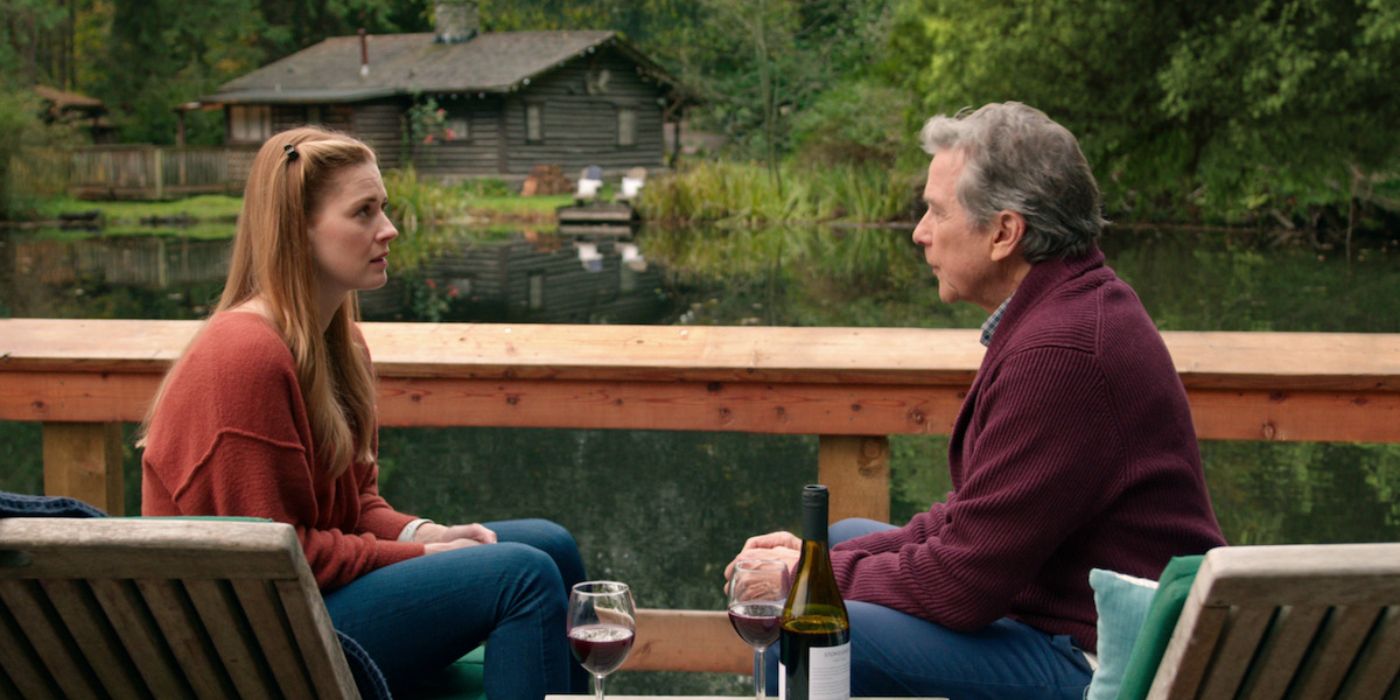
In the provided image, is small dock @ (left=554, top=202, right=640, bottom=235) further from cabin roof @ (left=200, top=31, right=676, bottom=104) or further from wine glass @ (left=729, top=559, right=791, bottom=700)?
wine glass @ (left=729, top=559, right=791, bottom=700)

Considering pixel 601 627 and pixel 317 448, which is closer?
pixel 601 627

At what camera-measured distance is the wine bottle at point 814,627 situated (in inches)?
71.1

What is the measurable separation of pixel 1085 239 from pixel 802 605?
73cm

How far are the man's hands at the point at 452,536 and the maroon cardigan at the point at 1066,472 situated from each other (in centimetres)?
74

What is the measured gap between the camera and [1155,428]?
6.93 feet

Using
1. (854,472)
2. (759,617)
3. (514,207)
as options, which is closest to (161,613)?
(759,617)

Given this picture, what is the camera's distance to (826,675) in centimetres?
180

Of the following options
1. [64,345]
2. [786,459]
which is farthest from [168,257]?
[64,345]

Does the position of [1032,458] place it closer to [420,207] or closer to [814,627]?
[814,627]

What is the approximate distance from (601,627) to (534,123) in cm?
3156

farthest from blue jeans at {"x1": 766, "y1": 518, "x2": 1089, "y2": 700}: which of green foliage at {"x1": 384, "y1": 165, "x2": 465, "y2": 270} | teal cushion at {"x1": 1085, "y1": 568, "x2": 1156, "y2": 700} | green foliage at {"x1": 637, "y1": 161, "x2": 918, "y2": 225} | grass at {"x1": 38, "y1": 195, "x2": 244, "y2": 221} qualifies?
grass at {"x1": 38, "y1": 195, "x2": 244, "y2": 221}

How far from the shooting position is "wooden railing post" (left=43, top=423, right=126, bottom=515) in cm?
327

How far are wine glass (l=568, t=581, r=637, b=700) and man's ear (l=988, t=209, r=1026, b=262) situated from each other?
81 cm

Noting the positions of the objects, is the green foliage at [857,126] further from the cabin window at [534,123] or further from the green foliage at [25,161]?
the green foliage at [25,161]
